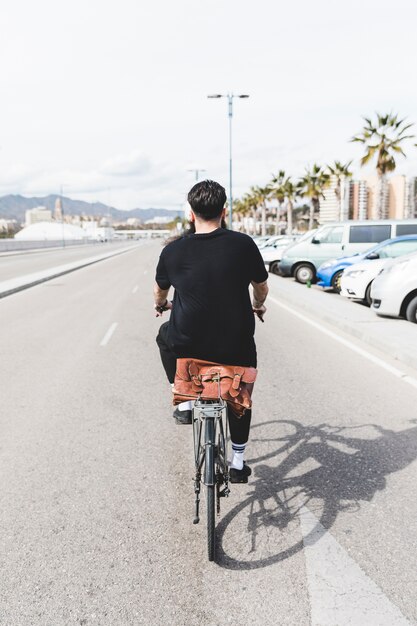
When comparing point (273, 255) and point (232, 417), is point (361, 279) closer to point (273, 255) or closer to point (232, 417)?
point (232, 417)

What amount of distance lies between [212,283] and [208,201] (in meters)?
0.46

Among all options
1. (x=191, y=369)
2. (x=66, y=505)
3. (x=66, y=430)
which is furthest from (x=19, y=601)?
(x=66, y=430)

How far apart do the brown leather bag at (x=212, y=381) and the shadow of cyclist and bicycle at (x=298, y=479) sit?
773 millimetres

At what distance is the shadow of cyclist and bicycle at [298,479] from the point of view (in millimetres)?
3094

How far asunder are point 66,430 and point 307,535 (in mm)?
2554

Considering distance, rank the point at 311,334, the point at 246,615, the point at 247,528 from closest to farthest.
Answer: the point at 246,615
the point at 247,528
the point at 311,334

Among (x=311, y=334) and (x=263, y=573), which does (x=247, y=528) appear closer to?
(x=263, y=573)

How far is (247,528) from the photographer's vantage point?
327 centimetres

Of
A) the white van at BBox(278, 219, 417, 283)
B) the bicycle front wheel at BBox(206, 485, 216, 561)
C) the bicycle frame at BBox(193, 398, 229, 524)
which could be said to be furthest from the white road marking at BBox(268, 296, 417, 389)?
the white van at BBox(278, 219, 417, 283)

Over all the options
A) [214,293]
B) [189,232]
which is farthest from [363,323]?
[214,293]

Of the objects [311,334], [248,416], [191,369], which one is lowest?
[311,334]

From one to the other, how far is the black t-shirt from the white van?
15.4 meters

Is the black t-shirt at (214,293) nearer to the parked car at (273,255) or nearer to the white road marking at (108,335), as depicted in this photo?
the white road marking at (108,335)

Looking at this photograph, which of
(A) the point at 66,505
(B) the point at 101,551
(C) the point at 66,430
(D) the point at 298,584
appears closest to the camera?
(D) the point at 298,584
